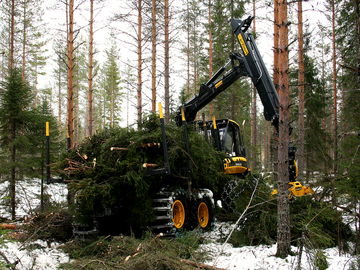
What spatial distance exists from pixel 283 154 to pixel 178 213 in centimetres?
266

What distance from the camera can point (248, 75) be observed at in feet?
23.7

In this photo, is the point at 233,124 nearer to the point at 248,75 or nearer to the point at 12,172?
the point at 248,75

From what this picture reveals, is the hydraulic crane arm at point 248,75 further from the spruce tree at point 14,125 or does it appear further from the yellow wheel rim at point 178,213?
the spruce tree at point 14,125

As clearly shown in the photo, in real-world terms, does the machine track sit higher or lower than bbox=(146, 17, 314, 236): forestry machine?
lower

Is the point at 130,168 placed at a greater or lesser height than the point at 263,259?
greater

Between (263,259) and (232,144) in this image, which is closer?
(263,259)

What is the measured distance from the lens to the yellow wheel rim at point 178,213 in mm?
5883

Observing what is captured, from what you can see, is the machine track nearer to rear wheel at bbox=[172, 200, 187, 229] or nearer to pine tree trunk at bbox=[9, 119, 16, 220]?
rear wheel at bbox=[172, 200, 187, 229]

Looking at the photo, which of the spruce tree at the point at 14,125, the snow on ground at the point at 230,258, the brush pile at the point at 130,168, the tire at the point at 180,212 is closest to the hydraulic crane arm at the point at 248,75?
the brush pile at the point at 130,168

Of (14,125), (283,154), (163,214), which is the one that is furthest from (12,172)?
(283,154)

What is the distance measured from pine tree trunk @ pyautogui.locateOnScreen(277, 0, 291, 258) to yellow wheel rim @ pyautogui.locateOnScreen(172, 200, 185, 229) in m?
2.11

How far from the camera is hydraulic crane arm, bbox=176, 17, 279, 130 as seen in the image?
6.60 m

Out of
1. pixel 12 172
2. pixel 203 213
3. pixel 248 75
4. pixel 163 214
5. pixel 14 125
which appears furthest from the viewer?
pixel 14 125

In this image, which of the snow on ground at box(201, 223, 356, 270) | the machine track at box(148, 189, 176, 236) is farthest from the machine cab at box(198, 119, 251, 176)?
the snow on ground at box(201, 223, 356, 270)
